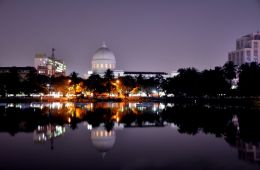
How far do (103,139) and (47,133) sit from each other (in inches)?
149

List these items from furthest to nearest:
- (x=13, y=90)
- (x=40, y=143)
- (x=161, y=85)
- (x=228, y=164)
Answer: (x=161, y=85)
(x=13, y=90)
(x=40, y=143)
(x=228, y=164)

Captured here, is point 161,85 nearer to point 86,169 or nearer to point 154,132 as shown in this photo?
point 154,132

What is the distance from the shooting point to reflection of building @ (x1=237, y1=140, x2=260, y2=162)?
15312 mm

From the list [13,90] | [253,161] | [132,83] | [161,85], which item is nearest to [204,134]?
[253,161]

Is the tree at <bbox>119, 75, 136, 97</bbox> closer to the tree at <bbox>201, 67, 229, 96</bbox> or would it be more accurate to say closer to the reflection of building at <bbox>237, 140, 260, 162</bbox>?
the tree at <bbox>201, 67, 229, 96</bbox>

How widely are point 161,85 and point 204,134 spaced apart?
107 m

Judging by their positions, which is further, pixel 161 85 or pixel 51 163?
pixel 161 85

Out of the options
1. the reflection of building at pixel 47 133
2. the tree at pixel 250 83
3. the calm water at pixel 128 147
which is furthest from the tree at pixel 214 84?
the reflection of building at pixel 47 133

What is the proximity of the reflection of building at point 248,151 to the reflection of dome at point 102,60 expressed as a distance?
516 feet

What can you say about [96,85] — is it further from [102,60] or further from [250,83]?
[102,60]

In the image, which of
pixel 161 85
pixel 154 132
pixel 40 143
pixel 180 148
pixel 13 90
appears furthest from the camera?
pixel 161 85

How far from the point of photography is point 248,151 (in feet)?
Result: 54.5

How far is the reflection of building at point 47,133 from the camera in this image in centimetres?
2034

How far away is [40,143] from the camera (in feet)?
62.4
